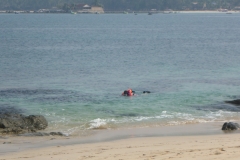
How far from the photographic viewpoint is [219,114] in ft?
107

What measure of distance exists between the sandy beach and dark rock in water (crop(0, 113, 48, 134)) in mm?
1444

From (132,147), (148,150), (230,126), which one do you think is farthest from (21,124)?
(230,126)

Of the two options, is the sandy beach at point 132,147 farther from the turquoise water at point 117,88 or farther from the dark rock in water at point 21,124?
the turquoise water at point 117,88

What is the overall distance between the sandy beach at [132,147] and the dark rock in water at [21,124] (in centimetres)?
144

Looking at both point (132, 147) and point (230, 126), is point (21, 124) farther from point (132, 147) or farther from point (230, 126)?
point (230, 126)

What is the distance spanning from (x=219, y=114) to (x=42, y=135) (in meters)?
12.1

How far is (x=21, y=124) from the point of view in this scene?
1087 inches

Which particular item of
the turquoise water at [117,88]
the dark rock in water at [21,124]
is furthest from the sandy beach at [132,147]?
the turquoise water at [117,88]

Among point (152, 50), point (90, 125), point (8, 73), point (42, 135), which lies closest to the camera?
point (42, 135)

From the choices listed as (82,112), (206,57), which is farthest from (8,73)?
(206,57)

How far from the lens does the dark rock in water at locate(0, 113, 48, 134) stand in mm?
26844

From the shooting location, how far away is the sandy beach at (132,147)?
66.4 ft

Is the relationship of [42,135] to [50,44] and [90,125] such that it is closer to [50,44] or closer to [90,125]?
[90,125]

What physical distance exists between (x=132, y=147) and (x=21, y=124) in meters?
7.87
